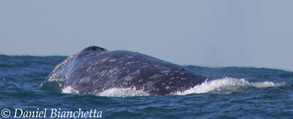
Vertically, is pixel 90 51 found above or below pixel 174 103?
above

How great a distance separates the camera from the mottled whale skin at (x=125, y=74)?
1370cm

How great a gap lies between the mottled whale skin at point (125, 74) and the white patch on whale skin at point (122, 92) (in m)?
0.10

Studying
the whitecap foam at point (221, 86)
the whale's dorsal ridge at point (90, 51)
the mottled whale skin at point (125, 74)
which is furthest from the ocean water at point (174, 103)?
the whale's dorsal ridge at point (90, 51)

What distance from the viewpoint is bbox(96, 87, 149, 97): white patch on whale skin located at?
44.8 ft

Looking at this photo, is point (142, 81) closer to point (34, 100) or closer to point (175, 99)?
point (175, 99)

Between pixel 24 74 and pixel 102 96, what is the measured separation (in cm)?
1046

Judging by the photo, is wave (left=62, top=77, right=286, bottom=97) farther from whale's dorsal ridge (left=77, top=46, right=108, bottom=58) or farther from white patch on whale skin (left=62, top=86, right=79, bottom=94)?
whale's dorsal ridge (left=77, top=46, right=108, bottom=58)

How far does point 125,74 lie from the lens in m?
14.3

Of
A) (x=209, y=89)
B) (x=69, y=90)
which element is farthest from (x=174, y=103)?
(x=69, y=90)

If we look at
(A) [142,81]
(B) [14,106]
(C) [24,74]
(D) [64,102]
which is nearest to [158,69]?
(A) [142,81]

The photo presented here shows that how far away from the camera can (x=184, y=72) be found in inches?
562

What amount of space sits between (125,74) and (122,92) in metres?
0.66

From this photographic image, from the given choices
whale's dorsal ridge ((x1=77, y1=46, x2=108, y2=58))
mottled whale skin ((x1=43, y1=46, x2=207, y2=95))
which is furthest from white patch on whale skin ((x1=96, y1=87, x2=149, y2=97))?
whale's dorsal ridge ((x1=77, y1=46, x2=108, y2=58))

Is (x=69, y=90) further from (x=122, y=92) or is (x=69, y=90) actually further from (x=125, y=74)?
(x=122, y=92)
